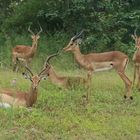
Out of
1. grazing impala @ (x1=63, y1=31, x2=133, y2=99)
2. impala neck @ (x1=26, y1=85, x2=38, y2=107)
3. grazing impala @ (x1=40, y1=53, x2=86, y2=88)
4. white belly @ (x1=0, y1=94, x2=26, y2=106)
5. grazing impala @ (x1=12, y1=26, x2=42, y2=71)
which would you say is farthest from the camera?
grazing impala @ (x1=12, y1=26, x2=42, y2=71)

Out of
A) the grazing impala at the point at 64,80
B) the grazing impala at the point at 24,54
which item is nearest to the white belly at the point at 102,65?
the grazing impala at the point at 64,80

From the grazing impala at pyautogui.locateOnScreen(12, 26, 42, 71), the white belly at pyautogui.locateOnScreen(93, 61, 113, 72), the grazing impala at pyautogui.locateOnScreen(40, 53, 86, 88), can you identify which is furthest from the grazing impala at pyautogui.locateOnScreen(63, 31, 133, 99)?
the grazing impala at pyautogui.locateOnScreen(12, 26, 42, 71)

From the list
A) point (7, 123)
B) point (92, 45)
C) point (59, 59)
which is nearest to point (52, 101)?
point (7, 123)

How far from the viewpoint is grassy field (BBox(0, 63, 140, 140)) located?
23.2 feet

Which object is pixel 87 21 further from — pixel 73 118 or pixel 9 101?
pixel 73 118

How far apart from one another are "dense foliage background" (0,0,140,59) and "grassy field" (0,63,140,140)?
224 inches

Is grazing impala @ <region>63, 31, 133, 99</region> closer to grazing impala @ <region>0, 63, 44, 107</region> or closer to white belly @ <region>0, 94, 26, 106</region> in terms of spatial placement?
grazing impala @ <region>0, 63, 44, 107</region>

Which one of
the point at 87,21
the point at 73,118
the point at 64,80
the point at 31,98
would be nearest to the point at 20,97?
the point at 31,98

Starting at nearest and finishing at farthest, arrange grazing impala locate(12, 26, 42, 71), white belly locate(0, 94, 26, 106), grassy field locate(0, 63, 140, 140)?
grassy field locate(0, 63, 140, 140), white belly locate(0, 94, 26, 106), grazing impala locate(12, 26, 42, 71)

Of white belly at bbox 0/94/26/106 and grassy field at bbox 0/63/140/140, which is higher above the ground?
white belly at bbox 0/94/26/106

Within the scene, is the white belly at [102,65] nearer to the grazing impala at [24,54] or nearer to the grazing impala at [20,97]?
the grazing impala at [20,97]

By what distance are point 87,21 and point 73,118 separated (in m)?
8.59

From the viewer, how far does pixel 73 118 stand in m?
7.87

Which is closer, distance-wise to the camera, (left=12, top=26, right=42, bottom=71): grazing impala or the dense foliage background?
(left=12, top=26, right=42, bottom=71): grazing impala
